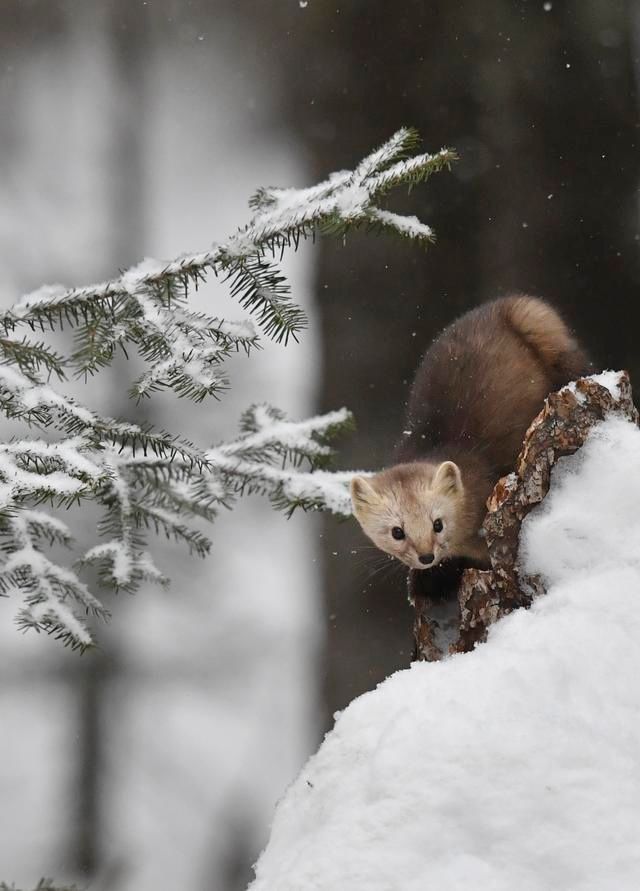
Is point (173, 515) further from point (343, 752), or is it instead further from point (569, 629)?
point (569, 629)

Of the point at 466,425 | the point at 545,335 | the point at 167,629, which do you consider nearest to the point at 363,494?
the point at 466,425

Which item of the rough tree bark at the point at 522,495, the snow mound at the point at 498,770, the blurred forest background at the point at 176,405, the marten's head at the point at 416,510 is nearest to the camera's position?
the snow mound at the point at 498,770

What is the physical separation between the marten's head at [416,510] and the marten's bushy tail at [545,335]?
43 centimetres

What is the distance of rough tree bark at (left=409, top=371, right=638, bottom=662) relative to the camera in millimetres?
1703

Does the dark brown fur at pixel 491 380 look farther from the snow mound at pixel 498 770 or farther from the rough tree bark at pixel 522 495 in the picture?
the snow mound at pixel 498 770

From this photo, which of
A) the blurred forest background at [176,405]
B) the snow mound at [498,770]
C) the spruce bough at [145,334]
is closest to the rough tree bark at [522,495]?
the snow mound at [498,770]

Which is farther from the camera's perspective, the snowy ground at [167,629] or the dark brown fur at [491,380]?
the snowy ground at [167,629]

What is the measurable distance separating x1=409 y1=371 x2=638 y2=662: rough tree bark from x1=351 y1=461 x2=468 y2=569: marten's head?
25.3 inches

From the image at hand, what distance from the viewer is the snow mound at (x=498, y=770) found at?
3.91 feet

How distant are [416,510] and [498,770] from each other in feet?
3.95

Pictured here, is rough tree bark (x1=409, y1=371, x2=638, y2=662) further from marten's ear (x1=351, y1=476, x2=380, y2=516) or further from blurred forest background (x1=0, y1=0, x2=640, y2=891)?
blurred forest background (x1=0, y1=0, x2=640, y2=891)

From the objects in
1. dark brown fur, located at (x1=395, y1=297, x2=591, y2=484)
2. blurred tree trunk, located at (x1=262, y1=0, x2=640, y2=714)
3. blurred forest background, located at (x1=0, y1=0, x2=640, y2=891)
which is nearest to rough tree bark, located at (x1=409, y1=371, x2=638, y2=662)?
dark brown fur, located at (x1=395, y1=297, x2=591, y2=484)

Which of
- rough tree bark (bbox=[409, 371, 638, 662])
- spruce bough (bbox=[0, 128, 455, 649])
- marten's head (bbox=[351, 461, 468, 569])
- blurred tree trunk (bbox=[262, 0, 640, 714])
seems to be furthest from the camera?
blurred tree trunk (bbox=[262, 0, 640, 714])

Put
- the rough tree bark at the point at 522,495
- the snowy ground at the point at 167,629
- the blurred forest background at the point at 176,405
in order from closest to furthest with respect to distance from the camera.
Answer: the rough tree bark at the point at 522,495 → the blurred forest background at the point at 176,405 → the snowy ground at the point at 167,629
